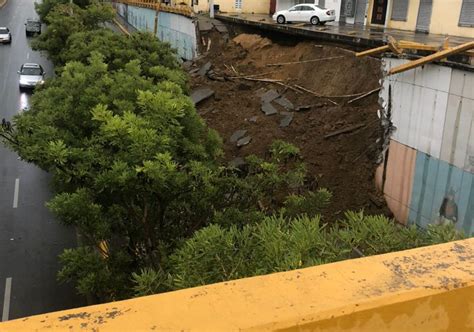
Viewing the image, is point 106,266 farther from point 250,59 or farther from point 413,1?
point 413,1

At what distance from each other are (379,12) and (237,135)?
623 inches

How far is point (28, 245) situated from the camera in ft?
47.9

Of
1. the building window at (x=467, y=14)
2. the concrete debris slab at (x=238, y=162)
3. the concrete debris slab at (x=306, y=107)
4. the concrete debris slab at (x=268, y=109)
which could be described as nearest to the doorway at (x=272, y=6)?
the building window at (x=467, y=14)

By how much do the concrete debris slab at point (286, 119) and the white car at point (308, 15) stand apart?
36.9 feet

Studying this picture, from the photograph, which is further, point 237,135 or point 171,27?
point 171,27

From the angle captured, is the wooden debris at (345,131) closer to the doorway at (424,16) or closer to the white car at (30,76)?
the doorway at (424,16)

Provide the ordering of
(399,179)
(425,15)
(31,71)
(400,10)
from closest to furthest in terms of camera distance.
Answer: (399,179), (425,15), (400,10), (31,71)

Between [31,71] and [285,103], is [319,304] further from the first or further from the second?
[31,71]

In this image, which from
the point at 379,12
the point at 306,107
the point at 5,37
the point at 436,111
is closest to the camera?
the point at 436,111

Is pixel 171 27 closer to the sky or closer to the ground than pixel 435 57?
closer to the sky

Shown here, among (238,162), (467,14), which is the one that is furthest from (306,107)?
A: (467,14)

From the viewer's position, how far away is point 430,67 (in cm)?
1228

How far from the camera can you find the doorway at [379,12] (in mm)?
27750

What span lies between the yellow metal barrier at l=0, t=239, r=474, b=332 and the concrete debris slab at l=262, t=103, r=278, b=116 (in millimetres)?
15581
